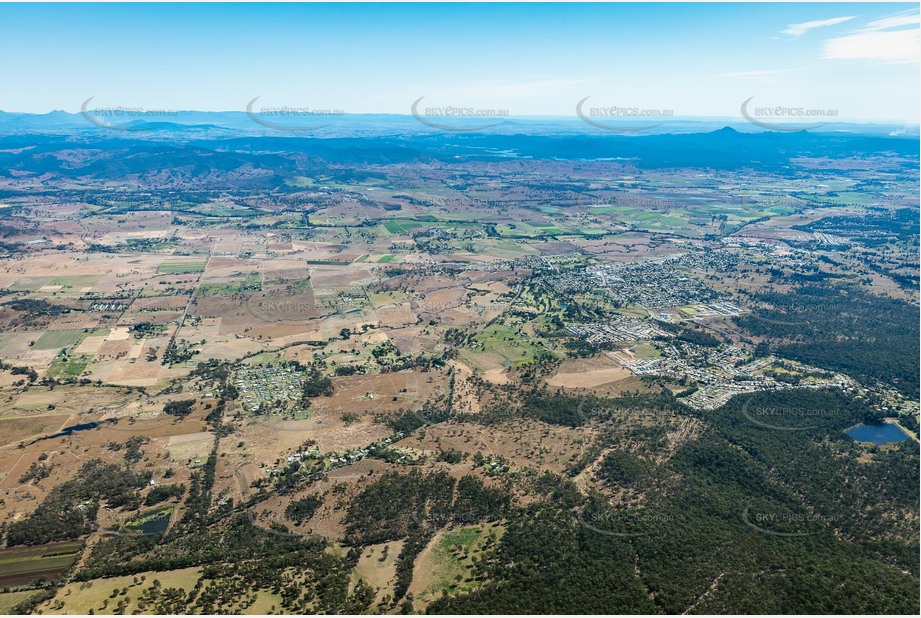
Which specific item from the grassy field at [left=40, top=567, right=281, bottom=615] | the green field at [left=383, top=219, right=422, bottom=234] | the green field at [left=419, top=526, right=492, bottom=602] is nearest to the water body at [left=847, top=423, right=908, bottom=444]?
the green field at [left=419, top=526, right=492, bottom=602]

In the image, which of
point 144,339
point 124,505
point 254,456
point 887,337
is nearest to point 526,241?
point 887,337

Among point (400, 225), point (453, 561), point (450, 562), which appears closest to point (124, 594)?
point (450, 562)

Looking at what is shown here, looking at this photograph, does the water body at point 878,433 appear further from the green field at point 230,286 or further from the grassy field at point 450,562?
the green field at point 230,286

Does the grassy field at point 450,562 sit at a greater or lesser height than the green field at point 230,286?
lesser

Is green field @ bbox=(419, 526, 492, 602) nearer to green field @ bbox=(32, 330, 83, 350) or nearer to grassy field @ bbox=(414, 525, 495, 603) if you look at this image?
grassy field @ bbox=(414, 525, 495, 603)

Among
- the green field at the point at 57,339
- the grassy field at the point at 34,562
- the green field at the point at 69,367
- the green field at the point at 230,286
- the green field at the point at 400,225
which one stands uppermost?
the green field at the point at 400,225

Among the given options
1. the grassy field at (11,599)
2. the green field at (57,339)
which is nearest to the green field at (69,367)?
the green field at (57,339)
